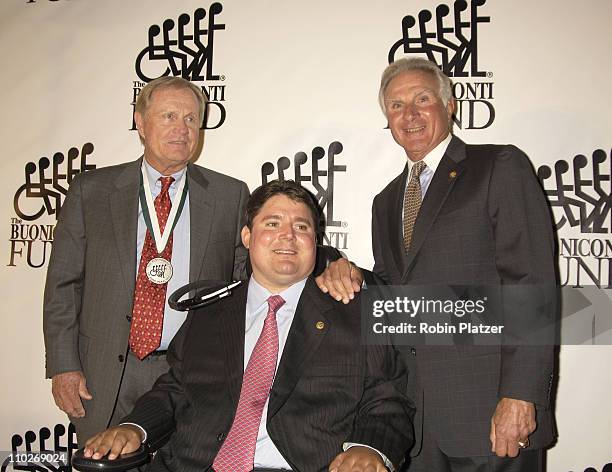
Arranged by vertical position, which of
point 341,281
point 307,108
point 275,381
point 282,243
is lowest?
point 275,381

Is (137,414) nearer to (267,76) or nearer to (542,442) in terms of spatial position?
(542,442)

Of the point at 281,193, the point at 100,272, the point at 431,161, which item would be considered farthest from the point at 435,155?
the point at 100,272

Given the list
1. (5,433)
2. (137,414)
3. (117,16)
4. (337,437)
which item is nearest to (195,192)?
(137,414)

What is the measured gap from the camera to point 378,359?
2152mm

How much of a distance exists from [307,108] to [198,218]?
126 centimetres

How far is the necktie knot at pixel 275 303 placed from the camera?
226 cm

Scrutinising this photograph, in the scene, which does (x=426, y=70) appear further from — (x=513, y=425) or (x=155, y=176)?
(x=513, y=425)

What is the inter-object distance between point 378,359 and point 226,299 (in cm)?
66

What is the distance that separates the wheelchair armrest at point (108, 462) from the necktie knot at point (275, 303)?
2.23 feet

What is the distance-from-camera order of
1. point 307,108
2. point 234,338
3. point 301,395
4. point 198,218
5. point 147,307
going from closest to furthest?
point 301,395 < point 234,338 < point 147,307 < point 198,218 < point 307,108

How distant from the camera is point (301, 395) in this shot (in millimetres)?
2111

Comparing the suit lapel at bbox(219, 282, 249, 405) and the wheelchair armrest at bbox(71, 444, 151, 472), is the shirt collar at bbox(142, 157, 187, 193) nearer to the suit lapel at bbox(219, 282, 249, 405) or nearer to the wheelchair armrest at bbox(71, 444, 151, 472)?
the suit lapel at bbox(219, 282, 249, 405)

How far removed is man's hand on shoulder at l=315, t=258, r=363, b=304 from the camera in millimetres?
2256

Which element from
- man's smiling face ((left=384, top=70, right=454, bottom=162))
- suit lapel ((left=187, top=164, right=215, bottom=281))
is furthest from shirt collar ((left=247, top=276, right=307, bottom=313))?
man's smiling face ((left=384, top=70, right=454, bottom=162))
